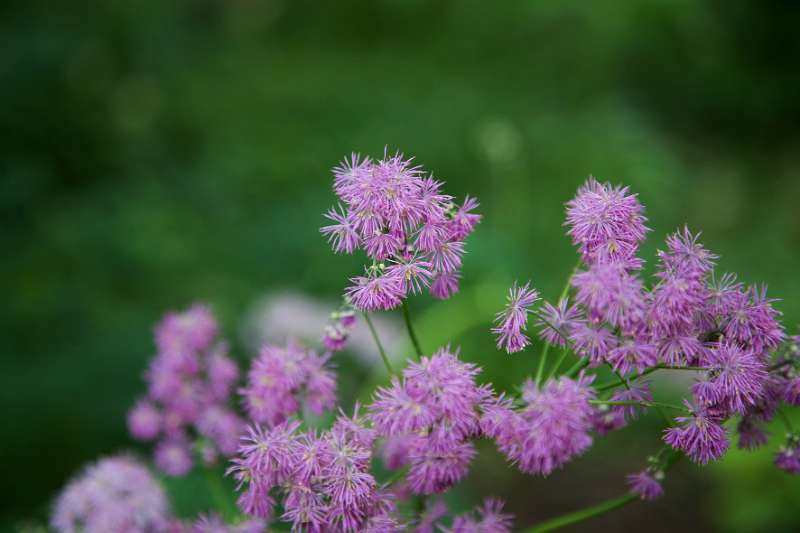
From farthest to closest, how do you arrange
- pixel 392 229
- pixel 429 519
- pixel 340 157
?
pixel 340 157 < pixel 429 519 < pixel 392 229

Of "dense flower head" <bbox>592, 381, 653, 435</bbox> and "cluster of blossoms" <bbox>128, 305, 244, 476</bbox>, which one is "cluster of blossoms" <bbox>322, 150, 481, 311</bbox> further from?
"cluster of blossoms" <bbox>128, 305, 244, 476</bbox>

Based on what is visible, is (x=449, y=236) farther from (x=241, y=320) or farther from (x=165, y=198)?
(x=165, y=198)

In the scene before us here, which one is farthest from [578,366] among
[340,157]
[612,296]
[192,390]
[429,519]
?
[340,157]

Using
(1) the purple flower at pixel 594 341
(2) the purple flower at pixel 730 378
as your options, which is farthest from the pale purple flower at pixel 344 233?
(2) the purple flower at pixel 730 378

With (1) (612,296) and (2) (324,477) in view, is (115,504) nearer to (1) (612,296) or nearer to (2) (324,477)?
(2) (324,477)

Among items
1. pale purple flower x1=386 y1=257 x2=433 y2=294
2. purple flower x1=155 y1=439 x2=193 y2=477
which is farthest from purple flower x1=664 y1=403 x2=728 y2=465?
purple flower x1=155 y1=439 x2=193 y2=477

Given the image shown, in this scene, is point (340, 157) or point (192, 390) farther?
point (340, 157)

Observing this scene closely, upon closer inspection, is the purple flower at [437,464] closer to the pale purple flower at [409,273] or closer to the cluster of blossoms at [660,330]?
the cluster of blossoms at [660,330]

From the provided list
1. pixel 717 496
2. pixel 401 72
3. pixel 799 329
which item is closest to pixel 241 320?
pixel 717 496
